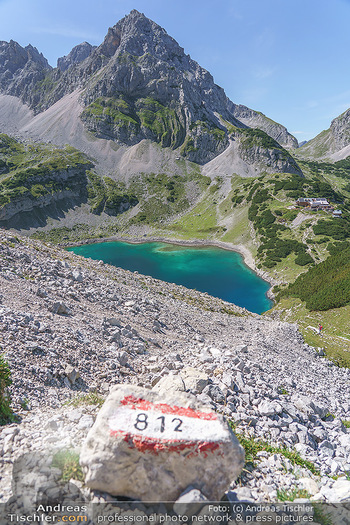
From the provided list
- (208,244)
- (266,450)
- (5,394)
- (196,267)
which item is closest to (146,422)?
(5,394)

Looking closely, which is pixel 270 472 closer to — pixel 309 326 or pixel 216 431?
pixel 216 431

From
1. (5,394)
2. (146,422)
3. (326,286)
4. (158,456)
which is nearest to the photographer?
(158,456)

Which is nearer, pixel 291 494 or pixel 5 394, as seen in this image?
pixel 291 494

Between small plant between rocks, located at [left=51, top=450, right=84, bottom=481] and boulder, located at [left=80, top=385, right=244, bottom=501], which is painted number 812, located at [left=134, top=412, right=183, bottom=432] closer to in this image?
boulder, located at [left=80, top=385, right=244, bottom=501]

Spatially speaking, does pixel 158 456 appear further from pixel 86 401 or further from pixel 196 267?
pixel 196 267

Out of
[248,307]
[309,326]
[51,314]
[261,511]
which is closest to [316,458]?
[261,511]
